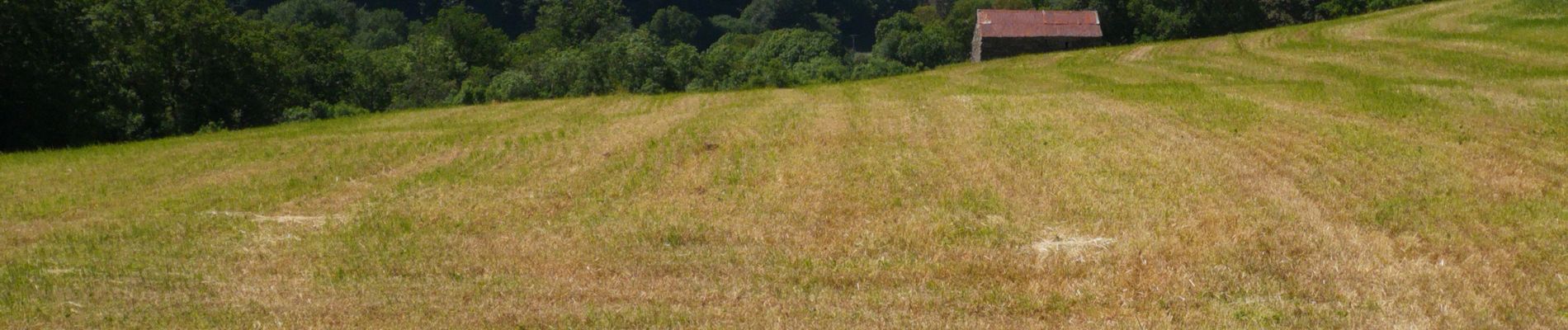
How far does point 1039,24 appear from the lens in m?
59.5

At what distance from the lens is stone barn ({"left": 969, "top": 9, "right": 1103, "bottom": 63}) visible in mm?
59156

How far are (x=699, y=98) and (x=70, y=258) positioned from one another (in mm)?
16127

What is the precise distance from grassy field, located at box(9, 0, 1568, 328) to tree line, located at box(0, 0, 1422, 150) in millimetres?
8939

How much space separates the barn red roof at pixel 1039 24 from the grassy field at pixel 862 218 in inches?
1495

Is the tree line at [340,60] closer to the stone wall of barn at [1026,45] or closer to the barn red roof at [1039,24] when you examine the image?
the stone wall of barn at [1026,45]

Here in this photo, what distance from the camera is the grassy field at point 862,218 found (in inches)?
344

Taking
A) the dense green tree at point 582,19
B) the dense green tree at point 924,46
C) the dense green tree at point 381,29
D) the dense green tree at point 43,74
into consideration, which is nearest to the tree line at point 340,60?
the dense green tree at point 43,74

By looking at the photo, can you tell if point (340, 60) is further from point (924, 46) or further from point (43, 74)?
point (924, 46)

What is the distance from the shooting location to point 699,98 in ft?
86.4

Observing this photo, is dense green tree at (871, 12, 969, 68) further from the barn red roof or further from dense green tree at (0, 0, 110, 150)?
dense green tree at (0, 0, 110, 150)

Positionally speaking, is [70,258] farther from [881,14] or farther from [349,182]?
[881,14]

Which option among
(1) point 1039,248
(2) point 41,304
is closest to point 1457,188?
(1) point 1039,248

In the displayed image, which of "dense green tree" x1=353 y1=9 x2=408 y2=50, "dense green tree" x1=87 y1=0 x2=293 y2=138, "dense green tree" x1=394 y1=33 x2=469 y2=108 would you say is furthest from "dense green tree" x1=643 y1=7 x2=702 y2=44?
"dense green tree" x1=87 y1=0 x2=293 y2=138

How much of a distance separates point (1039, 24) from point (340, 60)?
32.2 m
